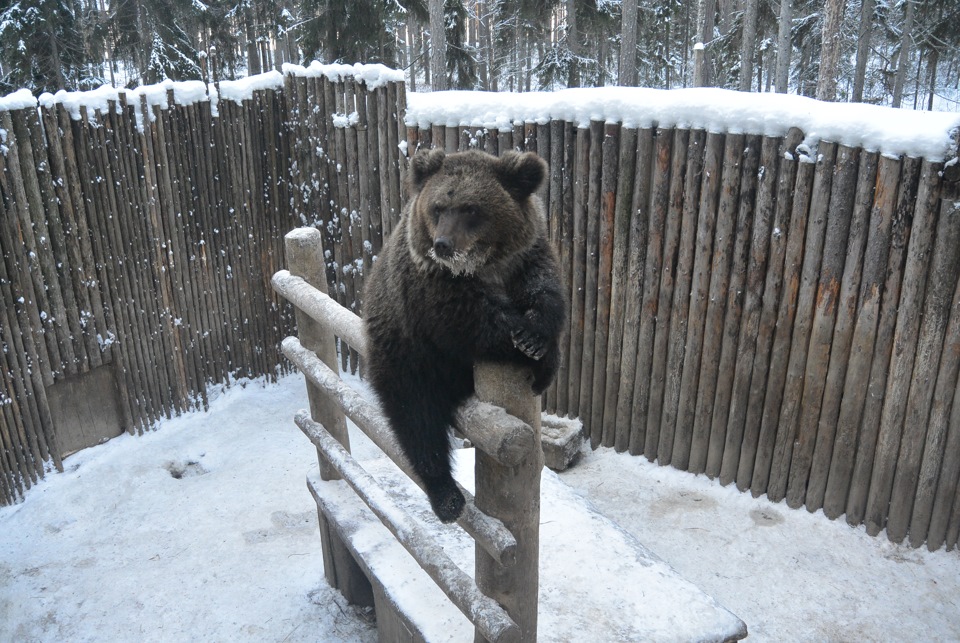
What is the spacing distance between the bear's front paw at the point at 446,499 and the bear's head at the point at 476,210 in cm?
80

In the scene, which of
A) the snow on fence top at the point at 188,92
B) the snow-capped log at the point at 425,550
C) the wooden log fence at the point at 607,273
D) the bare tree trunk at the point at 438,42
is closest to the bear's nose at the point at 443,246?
the wooden log fence at the point at 607,273

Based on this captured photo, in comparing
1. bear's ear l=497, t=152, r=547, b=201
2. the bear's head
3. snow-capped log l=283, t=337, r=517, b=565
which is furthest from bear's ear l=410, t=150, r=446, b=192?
snow-capped log l=283, t=337, r=517, b=565

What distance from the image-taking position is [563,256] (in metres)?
5.86

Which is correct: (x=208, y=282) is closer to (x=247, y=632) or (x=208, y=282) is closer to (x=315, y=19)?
(x=247, y=632)

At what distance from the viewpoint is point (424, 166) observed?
8.87 ft

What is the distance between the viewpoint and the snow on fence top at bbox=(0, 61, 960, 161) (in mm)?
4027

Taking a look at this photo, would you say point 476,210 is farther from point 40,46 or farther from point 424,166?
point 40,46

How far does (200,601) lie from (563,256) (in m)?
3.75

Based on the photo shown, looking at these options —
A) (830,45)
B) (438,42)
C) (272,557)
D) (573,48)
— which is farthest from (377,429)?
(573,48)

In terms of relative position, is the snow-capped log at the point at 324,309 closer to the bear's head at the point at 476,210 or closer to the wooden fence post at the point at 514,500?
the bear's head at the point at 476,210

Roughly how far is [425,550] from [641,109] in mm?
3552

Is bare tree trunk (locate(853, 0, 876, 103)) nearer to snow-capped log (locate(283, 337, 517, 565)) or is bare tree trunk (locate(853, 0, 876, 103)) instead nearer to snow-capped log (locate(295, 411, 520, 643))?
snow-capped log (locate(283, 337, 517, 565))

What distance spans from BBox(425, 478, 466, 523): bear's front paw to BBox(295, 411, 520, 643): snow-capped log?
0.99ft

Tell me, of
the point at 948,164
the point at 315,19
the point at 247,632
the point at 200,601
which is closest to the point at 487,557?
the point at 247,632
